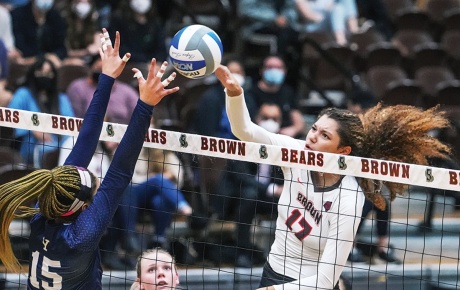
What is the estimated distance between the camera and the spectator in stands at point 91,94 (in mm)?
9812

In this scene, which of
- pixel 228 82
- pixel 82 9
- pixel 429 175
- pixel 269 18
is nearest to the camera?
pixel 429 175

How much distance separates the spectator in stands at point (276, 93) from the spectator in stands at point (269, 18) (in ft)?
4.78

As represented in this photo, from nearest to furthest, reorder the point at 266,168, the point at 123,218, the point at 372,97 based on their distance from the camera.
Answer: the point at 123,218
the point at 266,168
the point at 372,97

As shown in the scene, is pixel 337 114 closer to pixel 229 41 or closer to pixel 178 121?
pixel 178 121

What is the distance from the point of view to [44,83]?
980cm

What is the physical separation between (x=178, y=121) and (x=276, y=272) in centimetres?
500

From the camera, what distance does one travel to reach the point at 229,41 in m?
12.7

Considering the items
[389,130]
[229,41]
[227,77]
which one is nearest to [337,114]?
[389,130]

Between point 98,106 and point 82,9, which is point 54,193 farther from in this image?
point 82,9

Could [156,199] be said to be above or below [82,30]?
below

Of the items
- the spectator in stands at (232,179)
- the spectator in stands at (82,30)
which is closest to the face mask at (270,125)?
the spectator in stands at (232,179)

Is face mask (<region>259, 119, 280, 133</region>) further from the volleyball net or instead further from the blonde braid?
the blonde braid

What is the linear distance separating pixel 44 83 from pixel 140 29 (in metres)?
2.11

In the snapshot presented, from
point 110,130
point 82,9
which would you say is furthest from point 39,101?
point 110,130
